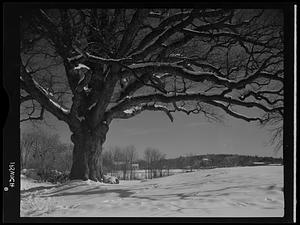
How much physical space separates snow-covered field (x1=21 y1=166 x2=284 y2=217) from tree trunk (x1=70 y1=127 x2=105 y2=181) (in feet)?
0.75

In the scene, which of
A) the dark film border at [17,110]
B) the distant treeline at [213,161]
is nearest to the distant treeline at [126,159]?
the distant treeline at [213,161]

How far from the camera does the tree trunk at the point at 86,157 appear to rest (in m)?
3.29

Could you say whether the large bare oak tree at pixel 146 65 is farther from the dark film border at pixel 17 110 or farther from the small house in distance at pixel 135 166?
the small house in distance at pixel 135 166

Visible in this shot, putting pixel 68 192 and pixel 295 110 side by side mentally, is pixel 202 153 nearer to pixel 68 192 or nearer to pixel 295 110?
pixel 295 110

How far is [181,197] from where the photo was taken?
9.71 ft

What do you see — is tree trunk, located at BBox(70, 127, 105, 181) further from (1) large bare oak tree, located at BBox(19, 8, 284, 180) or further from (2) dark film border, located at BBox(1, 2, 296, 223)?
(2) dark film border, located at BBox(1, 2, 296, 223)

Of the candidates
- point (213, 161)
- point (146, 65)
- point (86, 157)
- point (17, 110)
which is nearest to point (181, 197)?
point (213, 161)

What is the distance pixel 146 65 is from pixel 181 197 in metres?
1.18

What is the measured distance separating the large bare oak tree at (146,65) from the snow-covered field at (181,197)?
365mm

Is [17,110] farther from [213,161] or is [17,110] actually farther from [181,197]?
[213,161]

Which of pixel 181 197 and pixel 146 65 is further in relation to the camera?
pixel 146 65

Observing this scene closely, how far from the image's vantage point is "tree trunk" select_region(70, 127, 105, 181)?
3.29 metres

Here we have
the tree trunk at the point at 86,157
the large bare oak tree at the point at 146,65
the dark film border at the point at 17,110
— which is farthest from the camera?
the tree trunk at the point at 86,157

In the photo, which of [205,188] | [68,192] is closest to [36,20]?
[68,192]
